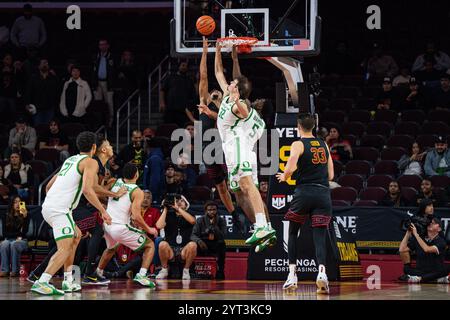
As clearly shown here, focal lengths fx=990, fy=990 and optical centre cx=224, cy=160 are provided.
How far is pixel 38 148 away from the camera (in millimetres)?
23172

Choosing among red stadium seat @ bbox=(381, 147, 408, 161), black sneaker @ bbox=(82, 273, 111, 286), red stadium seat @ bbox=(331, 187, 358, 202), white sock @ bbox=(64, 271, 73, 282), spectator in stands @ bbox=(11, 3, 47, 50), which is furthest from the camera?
spectator in stands @ bbox=(11, 3, 47, 50)

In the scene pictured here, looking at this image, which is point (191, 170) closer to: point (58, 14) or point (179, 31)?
point (179, 31)

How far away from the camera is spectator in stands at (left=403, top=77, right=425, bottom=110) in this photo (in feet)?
75.7

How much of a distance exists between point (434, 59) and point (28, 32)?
10.6m

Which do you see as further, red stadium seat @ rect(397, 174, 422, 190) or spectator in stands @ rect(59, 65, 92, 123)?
spectator in stands @ rect(59, 65, 92, 123)

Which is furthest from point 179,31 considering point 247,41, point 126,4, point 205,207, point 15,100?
point 126,4

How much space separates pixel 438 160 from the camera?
20250 mm

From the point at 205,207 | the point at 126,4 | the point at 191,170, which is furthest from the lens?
the point at 126,4

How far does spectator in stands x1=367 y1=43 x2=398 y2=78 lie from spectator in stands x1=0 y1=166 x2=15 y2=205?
9601 millimetres

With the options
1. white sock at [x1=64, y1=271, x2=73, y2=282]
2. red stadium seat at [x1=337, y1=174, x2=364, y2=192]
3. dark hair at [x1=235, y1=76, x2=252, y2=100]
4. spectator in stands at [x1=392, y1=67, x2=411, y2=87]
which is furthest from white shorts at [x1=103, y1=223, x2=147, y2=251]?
spectator in stands at [x1=392, y1=67, x2=411, y2=87]

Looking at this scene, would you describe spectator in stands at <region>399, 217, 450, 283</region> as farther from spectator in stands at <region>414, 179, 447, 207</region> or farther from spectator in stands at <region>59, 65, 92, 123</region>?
spectator in stands at <region>59, 65, 92, 123</region>

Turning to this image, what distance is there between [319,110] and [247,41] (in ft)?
30.9

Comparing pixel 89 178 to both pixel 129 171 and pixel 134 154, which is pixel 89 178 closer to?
pixel 129 171

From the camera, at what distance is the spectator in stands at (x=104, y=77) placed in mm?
24969
